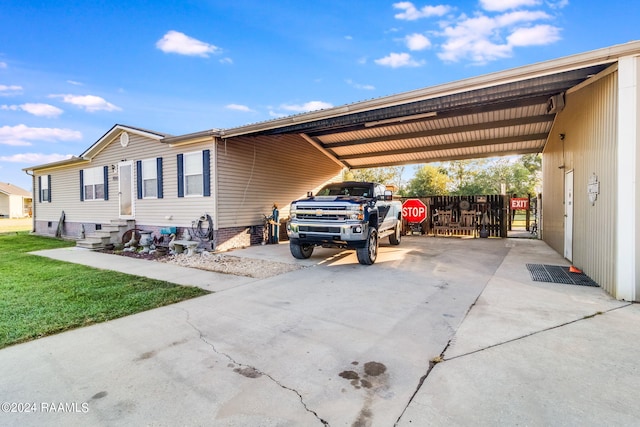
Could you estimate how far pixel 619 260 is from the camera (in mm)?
4461

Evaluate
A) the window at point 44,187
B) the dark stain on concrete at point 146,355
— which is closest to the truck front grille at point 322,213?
the dark stain on concrete at point 146,355

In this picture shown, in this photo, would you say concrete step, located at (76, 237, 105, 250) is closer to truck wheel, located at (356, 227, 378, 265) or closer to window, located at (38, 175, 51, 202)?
truck wheel, located at (356, 227, 378, 265)

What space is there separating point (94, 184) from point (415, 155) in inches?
548

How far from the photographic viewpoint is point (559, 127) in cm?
870

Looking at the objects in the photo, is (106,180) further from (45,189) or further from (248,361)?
(248,361)

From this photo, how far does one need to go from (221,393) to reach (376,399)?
1.13m

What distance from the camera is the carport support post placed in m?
4.36

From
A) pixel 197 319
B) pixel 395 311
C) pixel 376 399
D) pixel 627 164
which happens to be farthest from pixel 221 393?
pixel 627 164

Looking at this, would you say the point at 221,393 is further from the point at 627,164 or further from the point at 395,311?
the point at 627,164

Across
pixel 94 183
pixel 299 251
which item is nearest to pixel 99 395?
pixel 299 251

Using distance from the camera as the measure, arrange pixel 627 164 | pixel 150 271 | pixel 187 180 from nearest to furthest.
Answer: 1. pixel 627 164
2. pixel 150 271
3. pixel 187 180

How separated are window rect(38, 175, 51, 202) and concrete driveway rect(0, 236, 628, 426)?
1698cm

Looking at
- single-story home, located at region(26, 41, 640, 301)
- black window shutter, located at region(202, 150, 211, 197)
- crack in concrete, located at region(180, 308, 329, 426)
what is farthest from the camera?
black window shutter, located at region(202, 150, 211, 197)

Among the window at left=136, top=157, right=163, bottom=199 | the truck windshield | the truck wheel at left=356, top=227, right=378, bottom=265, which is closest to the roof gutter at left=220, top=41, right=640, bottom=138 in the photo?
the truck windshield
